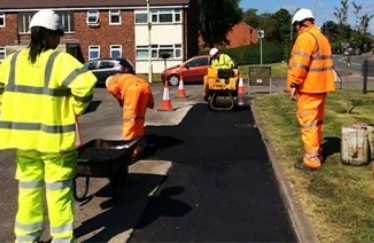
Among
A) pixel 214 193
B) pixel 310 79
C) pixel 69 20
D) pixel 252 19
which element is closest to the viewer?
pixel 214 193

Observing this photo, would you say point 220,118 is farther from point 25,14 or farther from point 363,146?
point 25,14

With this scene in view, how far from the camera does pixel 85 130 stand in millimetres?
Result: 13781

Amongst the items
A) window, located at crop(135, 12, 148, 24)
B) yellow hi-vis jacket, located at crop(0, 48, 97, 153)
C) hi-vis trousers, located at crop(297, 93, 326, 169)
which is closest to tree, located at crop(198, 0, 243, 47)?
window, located at crop(135, 12, 148, 24)

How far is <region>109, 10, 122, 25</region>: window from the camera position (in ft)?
160

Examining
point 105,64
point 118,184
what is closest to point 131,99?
point 118,184

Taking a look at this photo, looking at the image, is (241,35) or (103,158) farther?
(241,35)

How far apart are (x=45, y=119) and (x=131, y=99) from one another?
14.9 feet

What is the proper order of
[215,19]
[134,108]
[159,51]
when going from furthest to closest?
1. [215,19]
2. [159,51]
3. [134,108]

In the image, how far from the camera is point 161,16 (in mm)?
48812

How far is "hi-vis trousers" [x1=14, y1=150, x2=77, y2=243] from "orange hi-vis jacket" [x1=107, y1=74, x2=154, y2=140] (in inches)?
171

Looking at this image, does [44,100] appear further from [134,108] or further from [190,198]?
[134,108]

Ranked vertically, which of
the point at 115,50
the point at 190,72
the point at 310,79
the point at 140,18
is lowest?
the point at 190,72

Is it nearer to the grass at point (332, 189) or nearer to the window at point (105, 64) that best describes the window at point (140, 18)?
the window at point (105, 64)

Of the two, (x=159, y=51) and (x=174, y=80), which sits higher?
(x=159, y=51)
